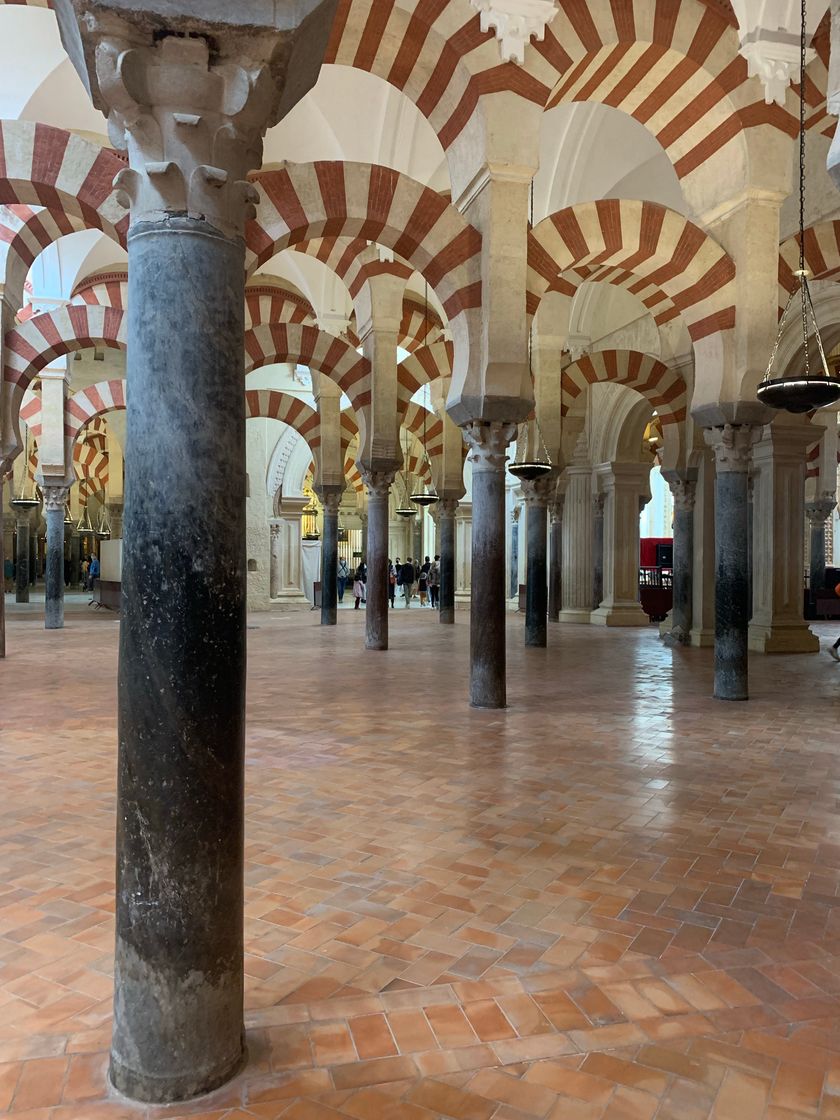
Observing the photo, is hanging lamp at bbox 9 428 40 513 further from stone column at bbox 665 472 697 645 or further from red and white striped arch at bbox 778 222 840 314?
red and white striped arch at bbox 778 222 840 314

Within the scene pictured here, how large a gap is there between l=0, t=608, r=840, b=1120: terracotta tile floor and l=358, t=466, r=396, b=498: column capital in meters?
5.47

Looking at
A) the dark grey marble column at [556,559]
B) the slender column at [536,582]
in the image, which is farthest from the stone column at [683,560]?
the dark grey marble column at [556,559]

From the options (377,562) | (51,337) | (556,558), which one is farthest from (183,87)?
(556,558)

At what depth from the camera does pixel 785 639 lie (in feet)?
34.5

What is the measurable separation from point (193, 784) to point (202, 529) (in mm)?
530

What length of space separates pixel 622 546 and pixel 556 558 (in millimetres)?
1224

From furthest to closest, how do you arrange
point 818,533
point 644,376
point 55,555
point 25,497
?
point 25,497 → point 818,533 → point 55,555 → point 644,376

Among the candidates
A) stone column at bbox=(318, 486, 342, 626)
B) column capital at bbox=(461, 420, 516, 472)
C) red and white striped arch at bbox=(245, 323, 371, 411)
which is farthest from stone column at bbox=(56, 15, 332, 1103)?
stone column at bbox=(318, 486, 342, 626)

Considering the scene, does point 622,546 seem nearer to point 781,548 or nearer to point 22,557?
Result: point 781,548

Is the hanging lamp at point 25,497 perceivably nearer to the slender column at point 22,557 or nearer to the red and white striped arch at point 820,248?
the slender column at point 22,557

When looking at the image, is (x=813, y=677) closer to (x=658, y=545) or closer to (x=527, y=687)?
(x=527, y=687)

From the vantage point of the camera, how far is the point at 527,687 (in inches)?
289

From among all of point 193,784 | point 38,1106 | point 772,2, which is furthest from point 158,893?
point 772,2

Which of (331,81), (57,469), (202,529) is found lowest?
(202,529)
